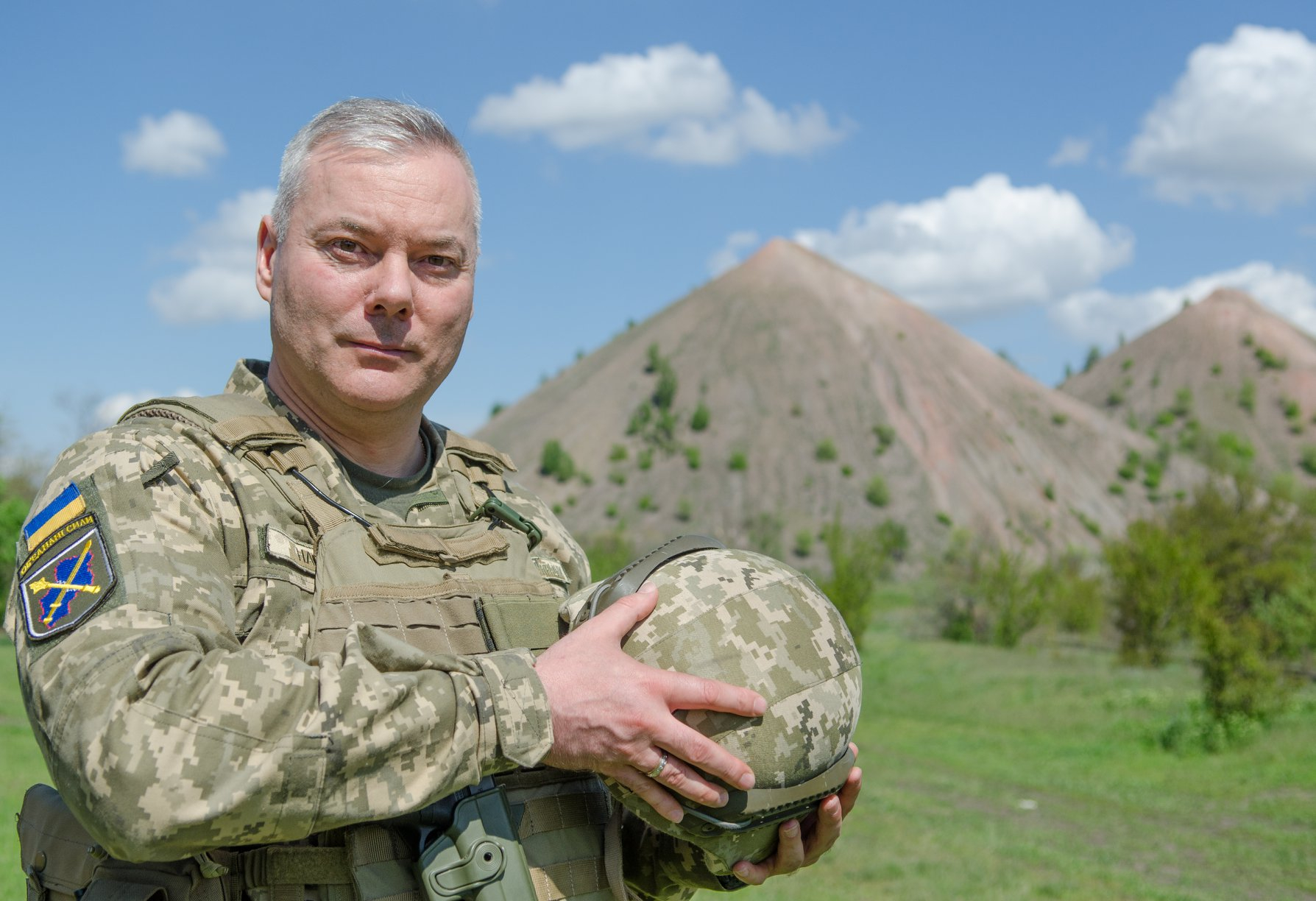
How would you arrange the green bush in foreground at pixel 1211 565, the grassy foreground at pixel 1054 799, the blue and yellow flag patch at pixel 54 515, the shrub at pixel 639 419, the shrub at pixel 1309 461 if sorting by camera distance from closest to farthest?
the blue and yellow flag patch at pixel 54 515 → the grassy foreground at pixel 1054 799 → the green bush in foreground at pixel 1211 565 → the shrub at pixel 639 419 → the shrub at pixel 1309 461

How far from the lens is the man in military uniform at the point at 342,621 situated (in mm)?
1703

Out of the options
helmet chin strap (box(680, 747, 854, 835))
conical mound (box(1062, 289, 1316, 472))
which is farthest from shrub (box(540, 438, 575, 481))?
helmet chin strap (box(680, 747, 854, 835))

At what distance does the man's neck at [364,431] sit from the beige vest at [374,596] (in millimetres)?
114

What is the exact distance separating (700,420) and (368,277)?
83210 mm

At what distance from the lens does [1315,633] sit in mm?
24422

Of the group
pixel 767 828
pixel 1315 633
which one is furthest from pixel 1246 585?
pixel 767 828

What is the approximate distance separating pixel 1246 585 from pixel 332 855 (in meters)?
36.5

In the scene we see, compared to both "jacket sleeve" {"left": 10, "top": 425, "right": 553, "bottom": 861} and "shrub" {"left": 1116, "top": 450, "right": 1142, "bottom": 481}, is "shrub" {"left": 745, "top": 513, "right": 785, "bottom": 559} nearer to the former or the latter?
"shrub" {"left": 1116, "top": 450, "right": 1142, "bottom": 481}

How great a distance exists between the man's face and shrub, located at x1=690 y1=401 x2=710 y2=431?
3259 inches

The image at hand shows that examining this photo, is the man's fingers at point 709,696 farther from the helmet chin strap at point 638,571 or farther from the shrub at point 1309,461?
the shrub at point 1309,461

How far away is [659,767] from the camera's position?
2025 millimetres

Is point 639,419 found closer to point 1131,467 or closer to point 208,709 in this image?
point 1131,467

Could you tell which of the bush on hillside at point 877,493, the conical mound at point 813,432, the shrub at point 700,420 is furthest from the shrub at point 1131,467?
the shrub at point 700,420

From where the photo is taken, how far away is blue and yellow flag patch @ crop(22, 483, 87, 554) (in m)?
1.95
